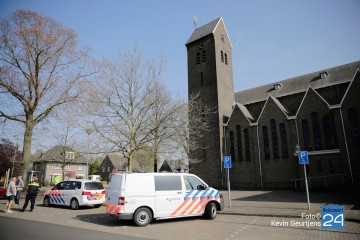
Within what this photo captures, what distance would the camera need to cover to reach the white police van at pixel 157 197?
29.1 ft

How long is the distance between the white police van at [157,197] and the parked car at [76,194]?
188 inches

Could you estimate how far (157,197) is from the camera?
929 cm

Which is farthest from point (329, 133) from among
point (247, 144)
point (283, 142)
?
point (247, 144)

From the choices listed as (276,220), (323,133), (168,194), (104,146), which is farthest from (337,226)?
(323,133)

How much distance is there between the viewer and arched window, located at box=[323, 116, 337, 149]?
85.4 feet

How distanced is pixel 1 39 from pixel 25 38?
1803 millimetres

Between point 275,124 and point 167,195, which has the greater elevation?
point 275,124

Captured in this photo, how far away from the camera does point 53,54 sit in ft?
69.5

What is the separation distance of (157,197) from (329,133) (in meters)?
24.7

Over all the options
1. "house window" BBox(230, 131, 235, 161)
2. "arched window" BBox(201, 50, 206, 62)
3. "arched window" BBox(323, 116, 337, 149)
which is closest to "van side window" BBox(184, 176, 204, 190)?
"arched window" BBox(323, 116, 337, 149)

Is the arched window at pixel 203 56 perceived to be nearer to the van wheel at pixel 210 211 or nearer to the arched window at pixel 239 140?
the arched window at pixel 239 140

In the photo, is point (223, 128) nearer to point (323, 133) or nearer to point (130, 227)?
point (323, 133)

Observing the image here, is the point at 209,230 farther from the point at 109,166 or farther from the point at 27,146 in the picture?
the point at 109,166

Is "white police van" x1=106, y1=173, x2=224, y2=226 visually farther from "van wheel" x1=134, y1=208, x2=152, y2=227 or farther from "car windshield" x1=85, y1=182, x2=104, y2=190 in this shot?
"car windshield" x1=85, y1=182, x2=104, y2=190
